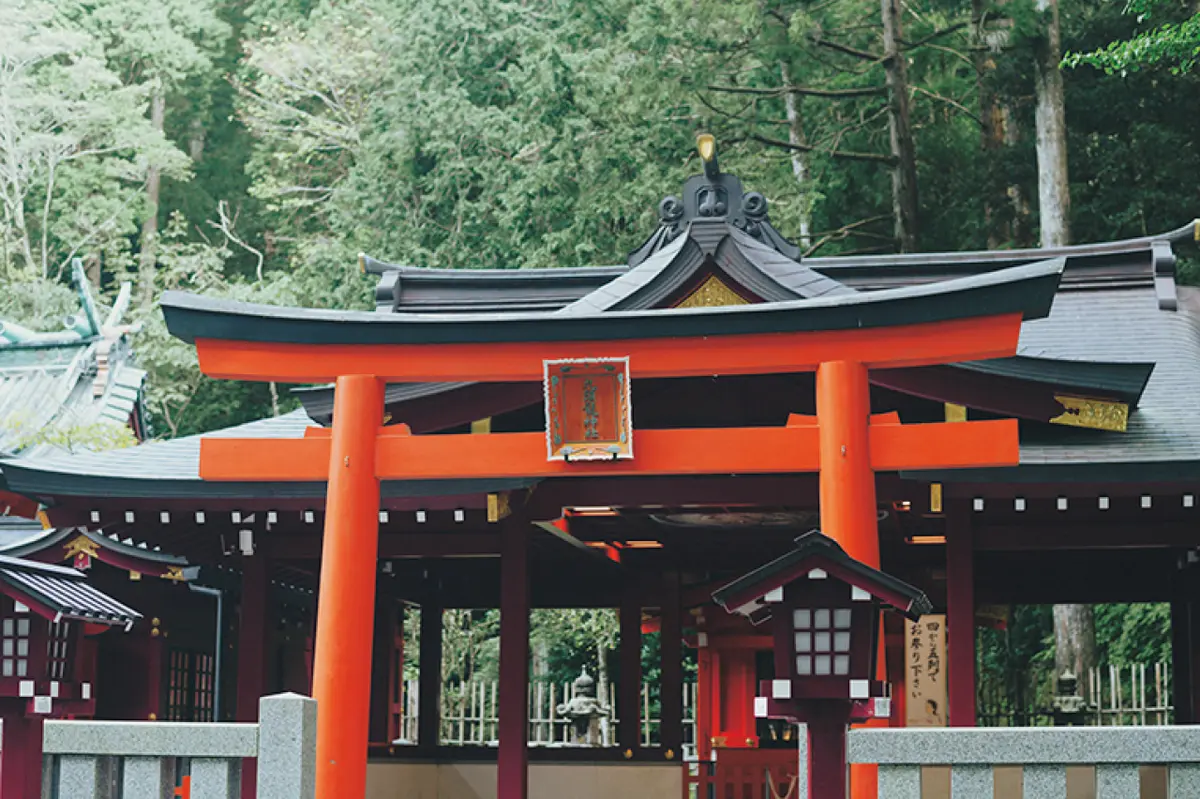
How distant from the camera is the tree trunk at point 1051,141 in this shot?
21.2 meters

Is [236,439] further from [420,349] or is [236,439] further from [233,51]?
[233,51]

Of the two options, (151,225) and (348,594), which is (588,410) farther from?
(151,225)

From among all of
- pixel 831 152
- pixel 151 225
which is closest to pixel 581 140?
pixel 831 152

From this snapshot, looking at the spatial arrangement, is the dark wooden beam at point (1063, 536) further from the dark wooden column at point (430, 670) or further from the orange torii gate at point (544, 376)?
the dark wooden column at point (430, 670)

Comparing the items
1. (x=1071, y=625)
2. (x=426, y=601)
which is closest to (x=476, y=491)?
(x=426, y=601)

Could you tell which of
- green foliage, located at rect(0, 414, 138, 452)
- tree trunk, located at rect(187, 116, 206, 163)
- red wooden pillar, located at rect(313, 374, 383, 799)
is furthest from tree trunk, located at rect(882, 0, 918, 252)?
tree trunk, located at rect(187, 116, 206, 163)

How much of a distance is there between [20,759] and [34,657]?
2.55 feet

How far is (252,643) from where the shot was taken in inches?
507

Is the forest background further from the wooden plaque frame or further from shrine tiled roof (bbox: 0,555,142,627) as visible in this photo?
shrine tiled roof (bbox: 0,555,142,627)

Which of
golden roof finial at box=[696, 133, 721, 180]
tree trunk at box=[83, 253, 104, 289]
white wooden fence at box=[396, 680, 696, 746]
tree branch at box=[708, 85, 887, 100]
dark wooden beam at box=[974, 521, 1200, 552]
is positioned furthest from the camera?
tree trunk at box=[83, 253, 104, 289]

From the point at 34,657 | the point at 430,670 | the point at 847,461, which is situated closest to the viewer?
the point at 34,657

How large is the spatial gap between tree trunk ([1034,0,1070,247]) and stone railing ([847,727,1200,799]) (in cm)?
1537

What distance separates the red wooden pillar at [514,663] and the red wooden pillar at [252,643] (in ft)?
7.56

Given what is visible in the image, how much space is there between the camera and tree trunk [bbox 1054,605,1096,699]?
21297 mm
